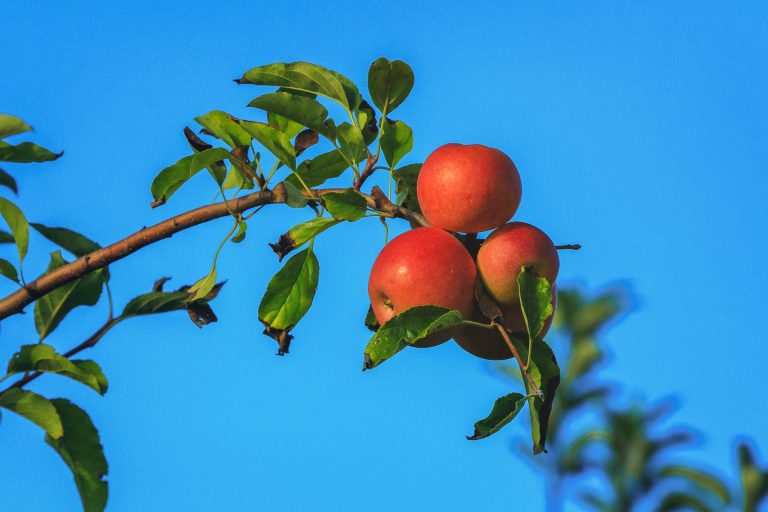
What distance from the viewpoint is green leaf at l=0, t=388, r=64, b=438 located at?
1506 millimetres

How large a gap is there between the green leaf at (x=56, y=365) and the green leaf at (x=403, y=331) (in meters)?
0.45

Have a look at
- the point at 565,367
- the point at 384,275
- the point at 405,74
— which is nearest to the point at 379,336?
the point at 384,275

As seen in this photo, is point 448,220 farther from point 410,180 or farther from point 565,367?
point 565,367

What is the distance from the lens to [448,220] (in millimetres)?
1578

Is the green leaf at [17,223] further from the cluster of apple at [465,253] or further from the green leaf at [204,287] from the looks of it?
the cluster of apple at [465,253]

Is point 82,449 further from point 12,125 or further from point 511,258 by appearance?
point 511,258

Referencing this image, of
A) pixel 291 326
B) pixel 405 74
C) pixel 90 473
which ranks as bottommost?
pixel 90 473

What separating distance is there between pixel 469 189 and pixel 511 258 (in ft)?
0.44

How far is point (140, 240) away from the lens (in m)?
1.54

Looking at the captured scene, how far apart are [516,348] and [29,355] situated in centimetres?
77

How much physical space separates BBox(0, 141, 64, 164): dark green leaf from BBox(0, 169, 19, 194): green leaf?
0.22 feet

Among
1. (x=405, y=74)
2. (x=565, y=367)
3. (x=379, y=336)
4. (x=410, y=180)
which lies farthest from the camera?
(x=565, y=367)

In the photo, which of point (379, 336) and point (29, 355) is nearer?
point (379, 336)

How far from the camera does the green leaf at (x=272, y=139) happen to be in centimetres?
157
